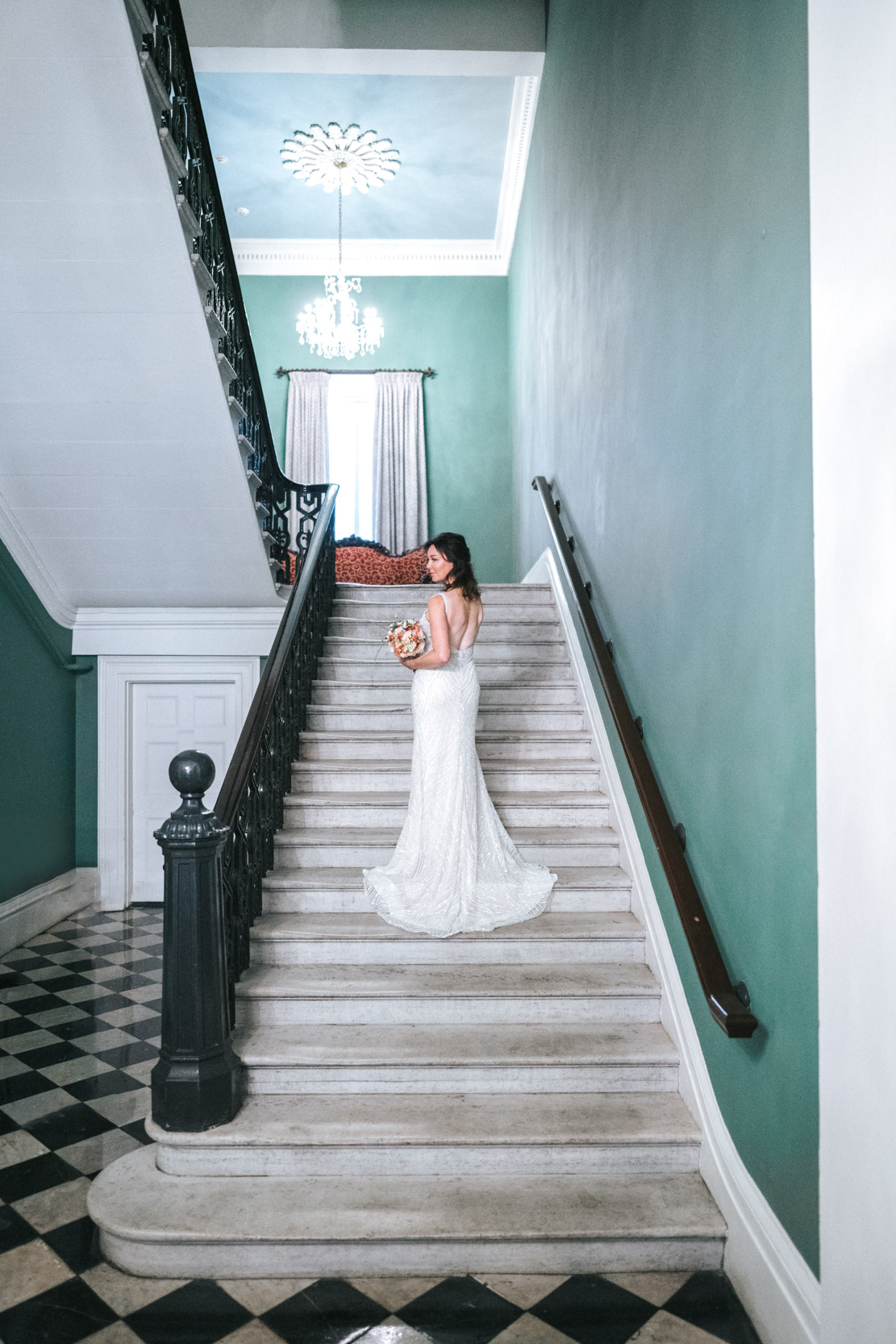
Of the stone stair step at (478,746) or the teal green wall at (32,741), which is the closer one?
the stone stair step at (478,746)

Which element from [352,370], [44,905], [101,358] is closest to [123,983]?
[44,905]

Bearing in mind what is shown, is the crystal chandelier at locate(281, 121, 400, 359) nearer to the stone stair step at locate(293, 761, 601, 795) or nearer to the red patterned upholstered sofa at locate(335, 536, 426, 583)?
the red patterned upholstered sofa at locate(335, 536, 426, 583)

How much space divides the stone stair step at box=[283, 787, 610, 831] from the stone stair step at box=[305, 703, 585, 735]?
709 millimetres

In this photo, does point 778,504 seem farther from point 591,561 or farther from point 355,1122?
point 591,561

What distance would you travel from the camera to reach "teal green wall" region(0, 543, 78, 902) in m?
5.94

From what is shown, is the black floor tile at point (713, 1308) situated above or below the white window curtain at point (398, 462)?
below

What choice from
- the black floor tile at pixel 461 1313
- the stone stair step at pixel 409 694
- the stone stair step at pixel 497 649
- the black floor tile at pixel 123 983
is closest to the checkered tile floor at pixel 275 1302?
the black floor tile at pixel 461 1313

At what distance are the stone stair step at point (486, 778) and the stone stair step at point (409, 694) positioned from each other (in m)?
0.64

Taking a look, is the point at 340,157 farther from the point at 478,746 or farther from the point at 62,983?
the point at 62,983

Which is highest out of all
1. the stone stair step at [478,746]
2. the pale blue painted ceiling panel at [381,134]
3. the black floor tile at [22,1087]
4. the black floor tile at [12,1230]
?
the pale blue painted ceiling panel at [381,134]

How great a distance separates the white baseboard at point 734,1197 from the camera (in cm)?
215

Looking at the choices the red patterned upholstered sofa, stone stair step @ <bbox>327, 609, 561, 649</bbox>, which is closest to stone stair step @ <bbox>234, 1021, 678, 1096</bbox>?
stone stair step @ <bbox>327, 609, 561, 649</bbox>

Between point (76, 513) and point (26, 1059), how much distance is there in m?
3.24

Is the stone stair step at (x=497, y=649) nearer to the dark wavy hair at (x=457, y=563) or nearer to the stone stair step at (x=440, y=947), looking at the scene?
the dark wavy hair at (x=457, y=563)
